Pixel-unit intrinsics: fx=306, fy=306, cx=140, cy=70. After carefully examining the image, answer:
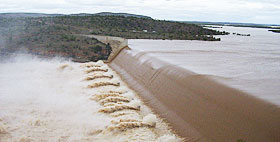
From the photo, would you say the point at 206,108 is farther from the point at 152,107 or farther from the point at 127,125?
the point at 152,107

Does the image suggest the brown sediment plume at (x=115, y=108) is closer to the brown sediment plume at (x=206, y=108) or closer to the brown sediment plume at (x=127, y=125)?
the brown sediment plume at (x=206, y=108)

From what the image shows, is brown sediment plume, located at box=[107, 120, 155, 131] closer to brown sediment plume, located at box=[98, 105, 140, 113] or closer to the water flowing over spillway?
the water flowing over spillway

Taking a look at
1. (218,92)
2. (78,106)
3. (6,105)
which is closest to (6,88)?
(6,105)

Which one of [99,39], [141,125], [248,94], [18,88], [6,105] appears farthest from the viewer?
[99,39]

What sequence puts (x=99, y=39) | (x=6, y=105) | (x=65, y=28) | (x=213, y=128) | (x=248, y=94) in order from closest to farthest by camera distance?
(x=213, y=128) < (x=248, y=94) < (x=6, y=105) < (x=99, y=39) < (x=65, y=28)

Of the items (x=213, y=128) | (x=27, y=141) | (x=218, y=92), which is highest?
(x=218, y=92)

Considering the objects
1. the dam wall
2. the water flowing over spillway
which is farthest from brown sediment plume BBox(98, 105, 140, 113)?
the dam wall

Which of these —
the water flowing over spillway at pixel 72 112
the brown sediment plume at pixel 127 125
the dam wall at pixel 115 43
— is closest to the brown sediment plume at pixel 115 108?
the water flowing over spillway at pixel 72 112

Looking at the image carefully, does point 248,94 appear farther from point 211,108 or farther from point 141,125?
point 141,125
